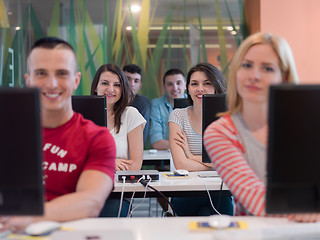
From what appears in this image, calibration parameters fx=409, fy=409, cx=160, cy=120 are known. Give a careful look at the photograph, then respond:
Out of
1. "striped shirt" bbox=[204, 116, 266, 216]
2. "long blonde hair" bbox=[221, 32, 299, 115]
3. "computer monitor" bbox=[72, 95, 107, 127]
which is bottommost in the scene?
"striped shirt" bbox=[204, 116, 266, 216]

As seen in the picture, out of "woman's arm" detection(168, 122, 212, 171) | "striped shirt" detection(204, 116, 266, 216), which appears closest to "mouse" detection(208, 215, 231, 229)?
"striped shirt" detection(204, 116, 266, 216)

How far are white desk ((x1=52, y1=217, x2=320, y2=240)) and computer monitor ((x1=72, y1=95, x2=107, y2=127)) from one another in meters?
0.98

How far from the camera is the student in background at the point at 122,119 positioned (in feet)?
9.93

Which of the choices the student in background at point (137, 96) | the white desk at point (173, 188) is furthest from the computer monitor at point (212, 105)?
the student in background at point (137, 96)

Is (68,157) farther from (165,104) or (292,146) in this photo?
(165,104)

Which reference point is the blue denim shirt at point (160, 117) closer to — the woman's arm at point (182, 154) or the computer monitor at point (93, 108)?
the woman's arm at point (182, 154)

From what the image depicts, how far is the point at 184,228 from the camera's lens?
1407 mm

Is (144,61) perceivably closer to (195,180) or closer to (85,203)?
(195,180)

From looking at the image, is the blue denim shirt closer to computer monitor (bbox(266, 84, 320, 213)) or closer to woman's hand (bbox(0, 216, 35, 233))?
woman's hand (bbox(0, 216, 35, 233))

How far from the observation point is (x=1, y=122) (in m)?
1.13

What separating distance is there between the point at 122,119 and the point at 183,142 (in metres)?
0.50

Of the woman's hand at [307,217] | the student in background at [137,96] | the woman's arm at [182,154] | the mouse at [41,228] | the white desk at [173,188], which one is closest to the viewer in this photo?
the mouse at [41,228]

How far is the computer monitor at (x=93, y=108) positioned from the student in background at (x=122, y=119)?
22.5 inches

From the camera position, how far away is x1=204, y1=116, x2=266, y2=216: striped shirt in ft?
4.88
